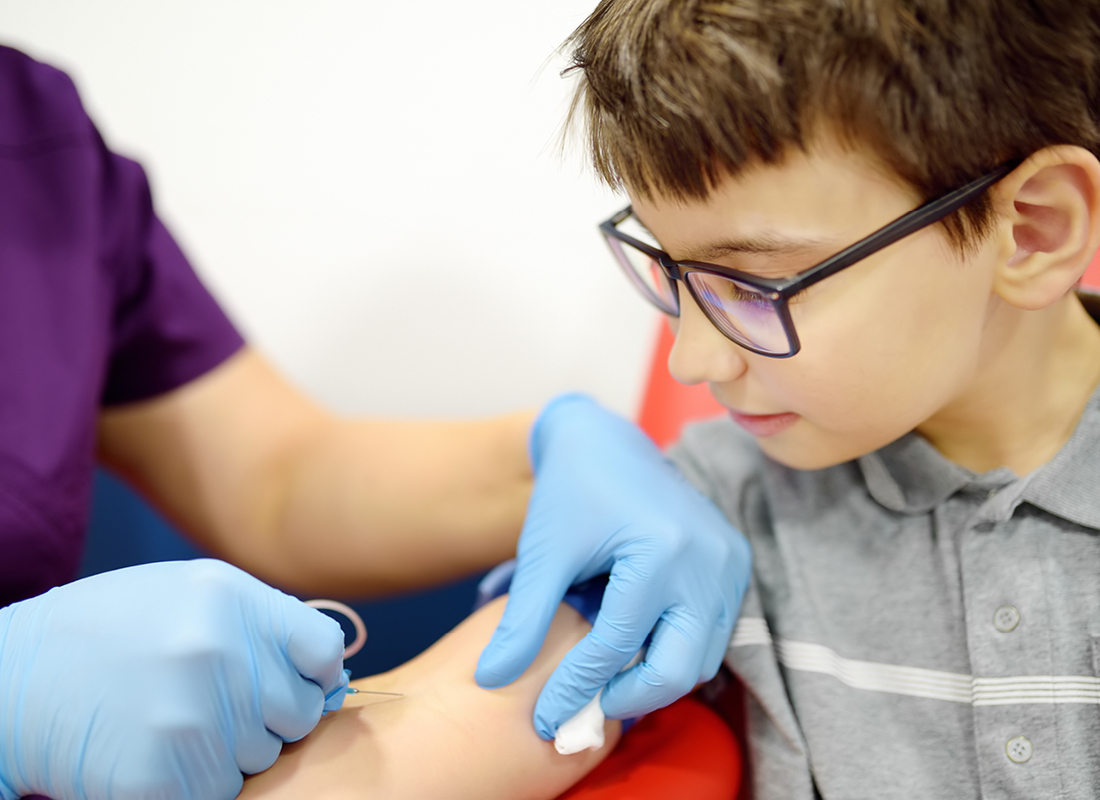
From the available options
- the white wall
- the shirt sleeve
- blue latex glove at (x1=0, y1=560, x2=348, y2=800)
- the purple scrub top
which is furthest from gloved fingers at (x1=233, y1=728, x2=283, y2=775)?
the white wall

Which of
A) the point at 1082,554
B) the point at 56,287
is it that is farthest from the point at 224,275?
the point at 1082,554

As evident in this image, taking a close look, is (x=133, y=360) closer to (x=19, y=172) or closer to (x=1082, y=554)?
(x=19, y=172)

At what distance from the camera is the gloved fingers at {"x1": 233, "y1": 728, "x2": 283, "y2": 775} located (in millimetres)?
648

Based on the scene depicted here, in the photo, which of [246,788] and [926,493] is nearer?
[246,788]

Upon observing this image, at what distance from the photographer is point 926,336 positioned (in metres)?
0.71

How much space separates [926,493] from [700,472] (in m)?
0.24

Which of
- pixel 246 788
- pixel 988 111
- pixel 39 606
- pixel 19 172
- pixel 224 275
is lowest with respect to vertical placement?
pixel 246 788

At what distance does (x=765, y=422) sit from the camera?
82cm

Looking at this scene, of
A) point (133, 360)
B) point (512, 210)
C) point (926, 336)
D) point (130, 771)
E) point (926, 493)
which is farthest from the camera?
point (512, 210)

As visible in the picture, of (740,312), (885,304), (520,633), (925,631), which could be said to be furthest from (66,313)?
(925,631)

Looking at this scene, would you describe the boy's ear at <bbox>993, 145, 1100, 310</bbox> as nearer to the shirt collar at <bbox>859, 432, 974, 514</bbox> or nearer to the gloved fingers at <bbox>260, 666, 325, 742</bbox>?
the shirt collar at <bbox>859, 432, 974, 514</bbox>

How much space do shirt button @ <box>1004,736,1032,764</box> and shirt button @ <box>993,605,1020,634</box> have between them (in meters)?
0.09

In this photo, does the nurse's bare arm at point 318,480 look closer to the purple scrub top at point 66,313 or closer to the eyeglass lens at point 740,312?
the purple scrub top at point 66,313

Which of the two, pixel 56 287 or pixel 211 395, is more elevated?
pixel 56 287
